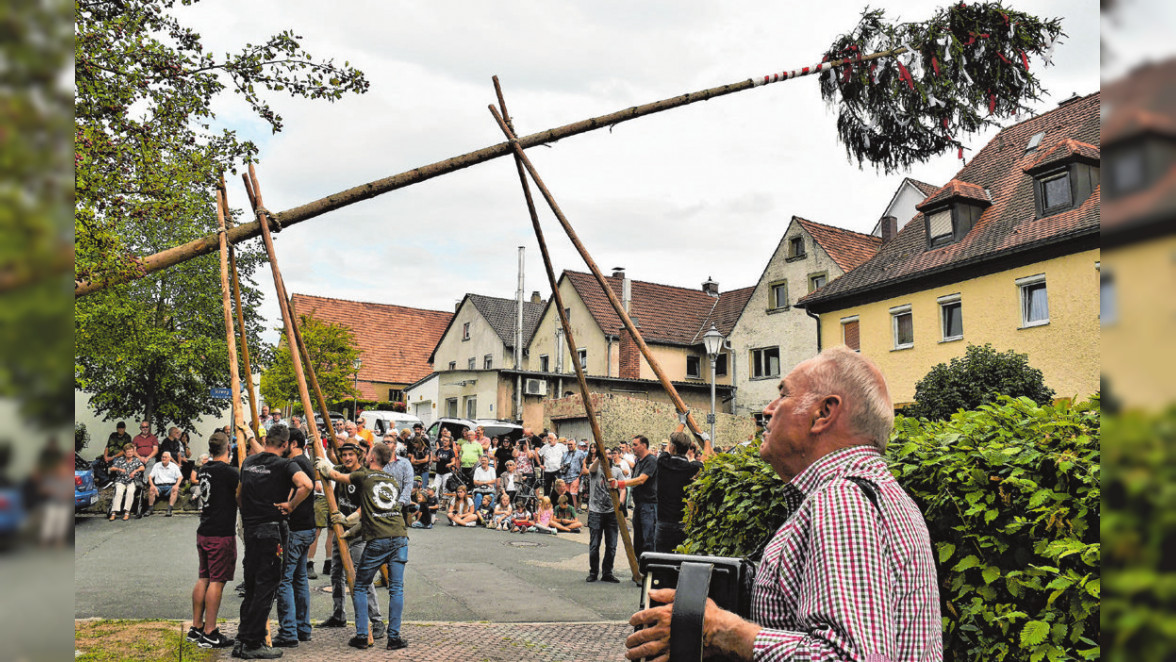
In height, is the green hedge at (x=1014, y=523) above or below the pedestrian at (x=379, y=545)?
above

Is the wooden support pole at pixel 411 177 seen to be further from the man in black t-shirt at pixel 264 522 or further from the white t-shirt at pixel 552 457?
the white t-shirt at pixel 552 457

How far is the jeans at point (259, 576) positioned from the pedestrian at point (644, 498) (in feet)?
16.8

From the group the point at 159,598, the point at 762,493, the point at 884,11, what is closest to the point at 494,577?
the point at 159,598

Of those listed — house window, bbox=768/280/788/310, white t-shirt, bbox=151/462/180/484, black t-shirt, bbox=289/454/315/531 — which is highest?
house window, bbox=768/280/788/310

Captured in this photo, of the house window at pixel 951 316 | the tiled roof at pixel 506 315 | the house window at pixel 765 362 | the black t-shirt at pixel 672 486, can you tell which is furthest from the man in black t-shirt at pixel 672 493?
the tiled roof at pixel 506 315

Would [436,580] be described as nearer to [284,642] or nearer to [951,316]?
[284,642]

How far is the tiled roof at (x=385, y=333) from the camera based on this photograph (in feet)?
212

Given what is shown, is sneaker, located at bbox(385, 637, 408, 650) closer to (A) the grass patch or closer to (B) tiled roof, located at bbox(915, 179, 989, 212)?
(A) the grass patch

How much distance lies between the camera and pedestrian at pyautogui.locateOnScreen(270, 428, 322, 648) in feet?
28.1

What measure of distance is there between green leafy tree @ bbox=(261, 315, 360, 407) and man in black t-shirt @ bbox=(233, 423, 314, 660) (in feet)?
101

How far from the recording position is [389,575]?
8.79 metres

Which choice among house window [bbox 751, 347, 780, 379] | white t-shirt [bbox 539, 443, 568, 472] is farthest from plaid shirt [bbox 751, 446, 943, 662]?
house window [bbox 751, 347, 780, 379]

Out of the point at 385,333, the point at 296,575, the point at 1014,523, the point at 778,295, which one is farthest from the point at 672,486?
the point at 385,333

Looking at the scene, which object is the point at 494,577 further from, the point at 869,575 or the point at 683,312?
the point at 683,312
